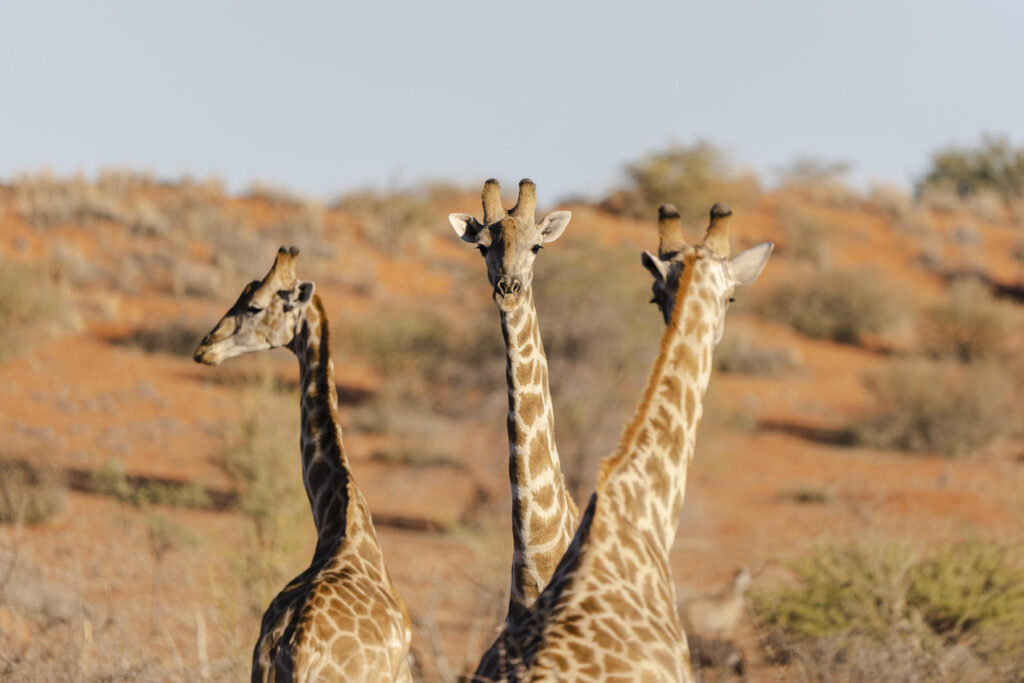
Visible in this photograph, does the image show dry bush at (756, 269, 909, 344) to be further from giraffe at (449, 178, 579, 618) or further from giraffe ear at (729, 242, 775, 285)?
giraffe ear at (729, 242, 775, 285)

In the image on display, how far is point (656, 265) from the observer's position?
4.52 m

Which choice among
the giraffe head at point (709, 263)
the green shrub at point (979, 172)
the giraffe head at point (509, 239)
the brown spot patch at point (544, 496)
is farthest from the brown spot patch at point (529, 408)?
the green shrub at point (979, 172)

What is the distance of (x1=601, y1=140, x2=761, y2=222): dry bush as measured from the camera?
37656 millimetres

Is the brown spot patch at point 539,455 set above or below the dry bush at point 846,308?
below

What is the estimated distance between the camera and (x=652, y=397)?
4.01 metres

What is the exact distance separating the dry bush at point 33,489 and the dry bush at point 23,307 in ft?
24.5

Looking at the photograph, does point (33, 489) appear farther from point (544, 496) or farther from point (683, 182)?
point (683, 182)

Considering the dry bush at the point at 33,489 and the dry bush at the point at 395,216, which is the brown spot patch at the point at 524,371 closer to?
the dry bush at the point at 33,489

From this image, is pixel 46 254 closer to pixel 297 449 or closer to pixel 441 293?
pixel 441 293

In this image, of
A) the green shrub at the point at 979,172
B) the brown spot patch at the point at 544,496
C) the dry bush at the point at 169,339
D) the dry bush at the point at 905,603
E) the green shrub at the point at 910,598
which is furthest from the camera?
the green shrub at the point at 979,172

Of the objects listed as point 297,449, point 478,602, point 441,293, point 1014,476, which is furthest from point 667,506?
point 441,293

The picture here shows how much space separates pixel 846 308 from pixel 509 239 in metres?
26.2

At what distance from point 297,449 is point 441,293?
18561mm

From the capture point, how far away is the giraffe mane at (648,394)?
387 centimetres
